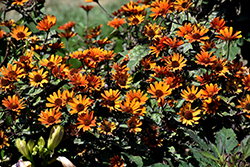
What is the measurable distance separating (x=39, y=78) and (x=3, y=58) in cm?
65

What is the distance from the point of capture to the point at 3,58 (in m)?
2.04

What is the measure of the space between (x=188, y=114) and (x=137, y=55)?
465 millimetres

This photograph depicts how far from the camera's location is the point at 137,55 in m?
1.65

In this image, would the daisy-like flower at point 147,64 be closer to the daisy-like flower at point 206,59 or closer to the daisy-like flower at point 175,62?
the daisy-like flower at point 175,62

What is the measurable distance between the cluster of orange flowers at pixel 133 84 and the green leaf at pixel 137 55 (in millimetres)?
31

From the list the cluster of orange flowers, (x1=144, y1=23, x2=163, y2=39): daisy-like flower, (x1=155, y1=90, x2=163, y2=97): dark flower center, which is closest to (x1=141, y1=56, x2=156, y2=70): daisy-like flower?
the cluster of orange flowers

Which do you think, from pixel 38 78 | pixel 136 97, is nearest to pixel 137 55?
pixel 136 97

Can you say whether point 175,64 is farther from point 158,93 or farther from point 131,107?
point 131,107

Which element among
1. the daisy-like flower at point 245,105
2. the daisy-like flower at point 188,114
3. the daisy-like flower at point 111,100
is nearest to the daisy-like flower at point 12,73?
the daisy-like flower at point 111,100

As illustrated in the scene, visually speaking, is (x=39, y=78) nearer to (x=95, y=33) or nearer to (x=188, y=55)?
(x=95, y=33)

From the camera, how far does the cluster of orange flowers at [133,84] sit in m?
1.45

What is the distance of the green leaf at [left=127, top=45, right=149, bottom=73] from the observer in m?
1.61

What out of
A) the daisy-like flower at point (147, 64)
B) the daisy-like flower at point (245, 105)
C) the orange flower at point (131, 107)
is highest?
the daisy-like flower at point (147, 64)

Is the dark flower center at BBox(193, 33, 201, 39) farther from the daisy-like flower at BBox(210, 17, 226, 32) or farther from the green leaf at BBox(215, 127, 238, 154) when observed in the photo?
the green leaf at BBox(215, 127, 238, 154)
